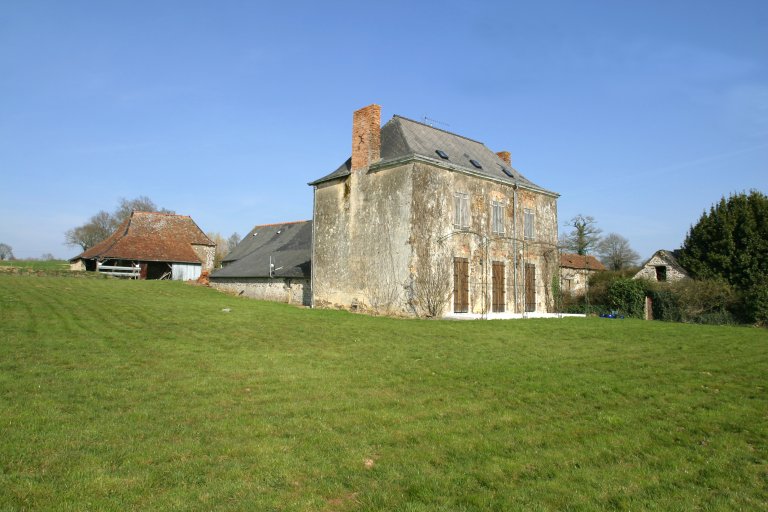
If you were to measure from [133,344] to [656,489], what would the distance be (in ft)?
32.5

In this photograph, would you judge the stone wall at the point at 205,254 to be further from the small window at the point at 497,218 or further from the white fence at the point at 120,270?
the small window at the point at 497,218

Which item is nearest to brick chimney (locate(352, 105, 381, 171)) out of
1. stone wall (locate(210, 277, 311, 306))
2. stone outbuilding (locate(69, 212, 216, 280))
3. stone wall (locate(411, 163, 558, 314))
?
stone wall (locate(411, 163, 558, 314))

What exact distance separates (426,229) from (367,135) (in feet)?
16.2

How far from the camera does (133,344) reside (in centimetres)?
1094

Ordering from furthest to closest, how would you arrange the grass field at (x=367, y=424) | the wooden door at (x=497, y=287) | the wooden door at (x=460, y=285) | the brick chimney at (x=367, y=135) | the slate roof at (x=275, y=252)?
Result: the slate roof at (x=275, y=252) < the wooden door at (x=497, y=287) < the brick chimney at (x=367, y=135) < the wooden door at (x=460, y=285) < the grass field at (x=367, y=424)

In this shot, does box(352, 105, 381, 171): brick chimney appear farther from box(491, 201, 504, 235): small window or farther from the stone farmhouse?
box(491, 201, 504, 235): small window

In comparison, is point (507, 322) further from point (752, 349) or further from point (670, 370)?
point (670, 370)

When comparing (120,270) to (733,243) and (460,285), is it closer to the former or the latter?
(460,285)

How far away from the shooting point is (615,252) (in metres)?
58.5

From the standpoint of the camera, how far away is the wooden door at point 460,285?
68.6 feet

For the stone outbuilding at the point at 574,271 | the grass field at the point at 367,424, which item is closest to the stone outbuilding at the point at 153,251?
the grass field at the point at 367,424

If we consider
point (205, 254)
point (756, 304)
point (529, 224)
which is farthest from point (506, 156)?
point (205, 254)

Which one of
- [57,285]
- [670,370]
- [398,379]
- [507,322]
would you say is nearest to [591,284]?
[507,322]

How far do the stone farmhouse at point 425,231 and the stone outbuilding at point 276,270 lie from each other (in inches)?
6.4
